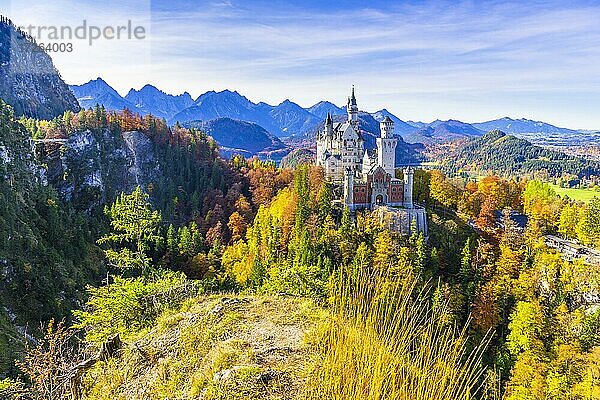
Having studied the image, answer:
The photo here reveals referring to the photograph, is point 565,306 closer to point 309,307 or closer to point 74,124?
point 309,307

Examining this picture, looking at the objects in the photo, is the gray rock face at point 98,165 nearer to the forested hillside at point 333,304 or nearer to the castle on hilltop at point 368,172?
the forested hillside at point 333,304

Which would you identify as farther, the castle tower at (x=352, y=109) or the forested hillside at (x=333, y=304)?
the castle tower at (x=352, y=109)

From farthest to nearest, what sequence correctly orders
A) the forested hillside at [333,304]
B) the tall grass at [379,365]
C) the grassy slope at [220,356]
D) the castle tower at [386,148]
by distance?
the castle tower at [386,148] < the grassy slope at [220,356] < the forested hillside at [333,304] < the tall grass at [379,365]

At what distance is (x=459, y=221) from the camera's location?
42.3 metres

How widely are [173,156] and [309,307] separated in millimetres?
59696

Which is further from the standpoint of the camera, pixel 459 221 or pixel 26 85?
pixel 26 85

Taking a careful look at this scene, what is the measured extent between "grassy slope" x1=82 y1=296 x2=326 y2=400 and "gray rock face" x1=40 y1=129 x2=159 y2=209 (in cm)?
4752

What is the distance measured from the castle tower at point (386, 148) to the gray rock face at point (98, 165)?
36.3 metres

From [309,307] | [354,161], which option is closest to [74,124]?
[354,161]

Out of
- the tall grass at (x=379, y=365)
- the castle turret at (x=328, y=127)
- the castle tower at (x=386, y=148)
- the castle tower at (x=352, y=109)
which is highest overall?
the castle tower at (x=352, y=109)

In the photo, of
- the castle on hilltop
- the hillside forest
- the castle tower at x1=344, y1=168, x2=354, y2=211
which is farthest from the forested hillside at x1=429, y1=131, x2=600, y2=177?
the castle tower at x1=344, y1=168, x2=354, y2=211

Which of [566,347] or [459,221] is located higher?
[459,221]

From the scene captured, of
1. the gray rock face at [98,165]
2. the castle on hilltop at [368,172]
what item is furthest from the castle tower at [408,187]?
the gray rock face at [98,165]

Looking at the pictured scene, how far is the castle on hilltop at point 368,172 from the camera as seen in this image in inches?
1507
